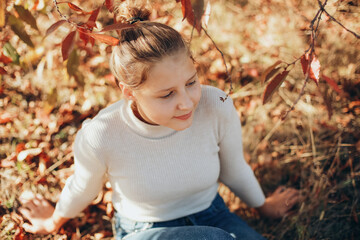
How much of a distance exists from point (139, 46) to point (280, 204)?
1.24m

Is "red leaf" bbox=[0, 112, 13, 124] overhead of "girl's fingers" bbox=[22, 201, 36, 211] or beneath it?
overhead

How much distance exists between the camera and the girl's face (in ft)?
3.48

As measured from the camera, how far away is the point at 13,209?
1.66 metres

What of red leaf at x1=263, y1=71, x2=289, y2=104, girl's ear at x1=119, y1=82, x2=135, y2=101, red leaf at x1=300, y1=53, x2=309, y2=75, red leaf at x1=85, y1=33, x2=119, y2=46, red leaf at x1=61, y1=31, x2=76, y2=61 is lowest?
girl's ear at x1=119, y1=82, x2=135, y2=101

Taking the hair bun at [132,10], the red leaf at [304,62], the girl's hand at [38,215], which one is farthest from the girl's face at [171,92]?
the girl's hand at [38,215]

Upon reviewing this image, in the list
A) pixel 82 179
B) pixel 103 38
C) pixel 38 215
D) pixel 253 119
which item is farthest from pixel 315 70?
pixel 38 215

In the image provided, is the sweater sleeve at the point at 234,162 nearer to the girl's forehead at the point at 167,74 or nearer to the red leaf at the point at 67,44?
the girl's forehead at the point at 167,74

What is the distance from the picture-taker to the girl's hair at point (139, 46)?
1.05 meters

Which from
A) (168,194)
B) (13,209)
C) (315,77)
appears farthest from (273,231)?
(13,209)

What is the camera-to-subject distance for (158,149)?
1.31 meters

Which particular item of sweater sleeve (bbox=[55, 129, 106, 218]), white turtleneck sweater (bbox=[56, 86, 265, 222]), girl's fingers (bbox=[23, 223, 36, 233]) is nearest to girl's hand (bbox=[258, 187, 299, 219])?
white turtleneck sweater (bbox=[56, 86, 265, 222])

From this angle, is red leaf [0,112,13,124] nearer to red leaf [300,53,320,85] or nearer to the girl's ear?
the girl's ear

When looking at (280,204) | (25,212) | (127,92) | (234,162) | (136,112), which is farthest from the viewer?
(280,204)

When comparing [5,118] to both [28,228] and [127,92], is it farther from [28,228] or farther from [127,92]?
[127,92]
